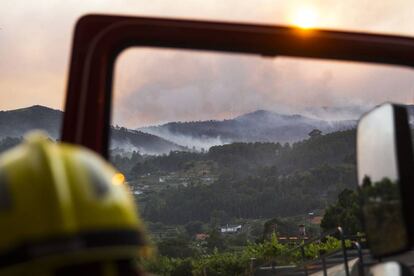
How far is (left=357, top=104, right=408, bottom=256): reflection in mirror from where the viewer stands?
5.62ft

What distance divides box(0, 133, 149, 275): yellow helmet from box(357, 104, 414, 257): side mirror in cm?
77

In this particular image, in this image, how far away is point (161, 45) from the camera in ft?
7.14

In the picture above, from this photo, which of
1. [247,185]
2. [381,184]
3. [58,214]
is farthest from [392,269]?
[247,185]

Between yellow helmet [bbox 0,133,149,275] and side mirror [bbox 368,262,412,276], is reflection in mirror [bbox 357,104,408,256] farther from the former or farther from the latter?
yellow helmet [bbox 0,133,149,275]

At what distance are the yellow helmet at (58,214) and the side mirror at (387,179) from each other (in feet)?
2.52

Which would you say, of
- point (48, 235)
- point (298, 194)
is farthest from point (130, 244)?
point (298, 194)

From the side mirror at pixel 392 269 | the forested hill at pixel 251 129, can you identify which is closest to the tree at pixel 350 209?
the side mirror at pixel 392 269

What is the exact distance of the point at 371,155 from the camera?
1828 millimetres

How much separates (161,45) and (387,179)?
0.82 meters

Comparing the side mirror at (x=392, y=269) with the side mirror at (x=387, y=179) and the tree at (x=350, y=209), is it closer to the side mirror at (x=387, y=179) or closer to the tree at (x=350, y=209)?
the tree at (x=350, y=209)

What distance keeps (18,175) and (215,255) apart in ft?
107

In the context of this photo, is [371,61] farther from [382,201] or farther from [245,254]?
[245,254]

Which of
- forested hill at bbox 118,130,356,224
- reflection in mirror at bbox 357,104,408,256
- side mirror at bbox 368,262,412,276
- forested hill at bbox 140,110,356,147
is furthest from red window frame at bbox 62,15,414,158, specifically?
forested hill at bbox 140,110,356,147

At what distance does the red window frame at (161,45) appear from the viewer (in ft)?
6.52
